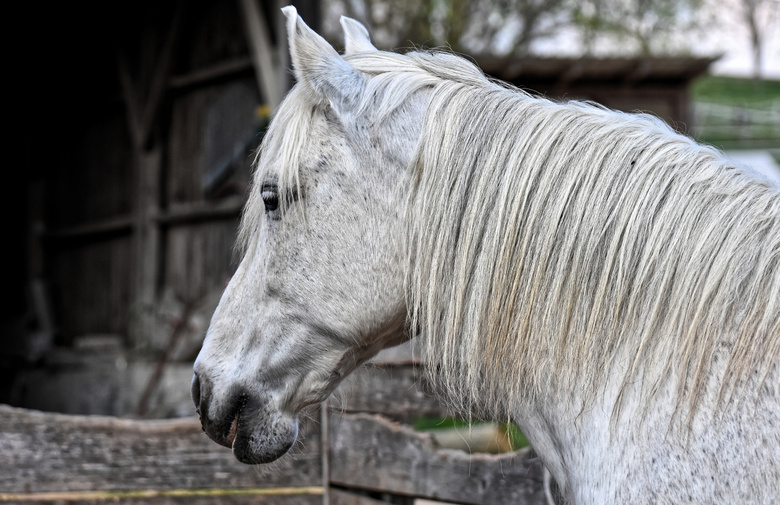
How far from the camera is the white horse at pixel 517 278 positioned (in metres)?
Answer: 1.22

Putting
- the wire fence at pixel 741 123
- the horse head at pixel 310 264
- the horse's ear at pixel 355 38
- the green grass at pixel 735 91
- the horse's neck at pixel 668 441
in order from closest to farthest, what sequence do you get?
the horse's neck at pixel 668 441, the horse head at pixel 310 264, the horse's ear at pixel 355 38, the wire fence at pixel 741 123, the green grass at pixel 735 91

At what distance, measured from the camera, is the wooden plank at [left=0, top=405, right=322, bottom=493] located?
81.9 inches

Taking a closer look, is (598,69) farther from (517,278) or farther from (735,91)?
(735,91)

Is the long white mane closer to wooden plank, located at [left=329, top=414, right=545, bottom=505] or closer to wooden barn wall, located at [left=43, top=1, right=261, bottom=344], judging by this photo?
wooden plank, located at [left=329, top=414, right=545, bottom=505]

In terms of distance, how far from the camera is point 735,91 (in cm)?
2786

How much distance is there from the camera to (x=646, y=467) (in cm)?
122

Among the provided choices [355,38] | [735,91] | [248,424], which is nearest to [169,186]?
[355,38]

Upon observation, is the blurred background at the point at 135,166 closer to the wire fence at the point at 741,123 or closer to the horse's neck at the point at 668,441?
the horse's neck at the point at 668,441

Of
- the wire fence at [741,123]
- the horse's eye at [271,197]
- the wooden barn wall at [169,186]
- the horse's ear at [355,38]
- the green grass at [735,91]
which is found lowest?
the wire fence at [741,123]

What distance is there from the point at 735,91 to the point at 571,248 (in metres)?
30.8

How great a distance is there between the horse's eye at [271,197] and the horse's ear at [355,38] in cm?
45

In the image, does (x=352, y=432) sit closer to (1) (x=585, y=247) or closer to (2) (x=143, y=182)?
(1) (x=585, y=247)

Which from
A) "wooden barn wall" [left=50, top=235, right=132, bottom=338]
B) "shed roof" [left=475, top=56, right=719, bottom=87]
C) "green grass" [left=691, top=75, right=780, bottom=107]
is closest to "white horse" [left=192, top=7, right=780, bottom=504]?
"wooden barn wall" [left=50, top=235, right=132, bottom=338]

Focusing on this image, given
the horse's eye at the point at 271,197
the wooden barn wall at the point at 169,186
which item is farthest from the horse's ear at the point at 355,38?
the wooden barn wall at the point at 169,186
